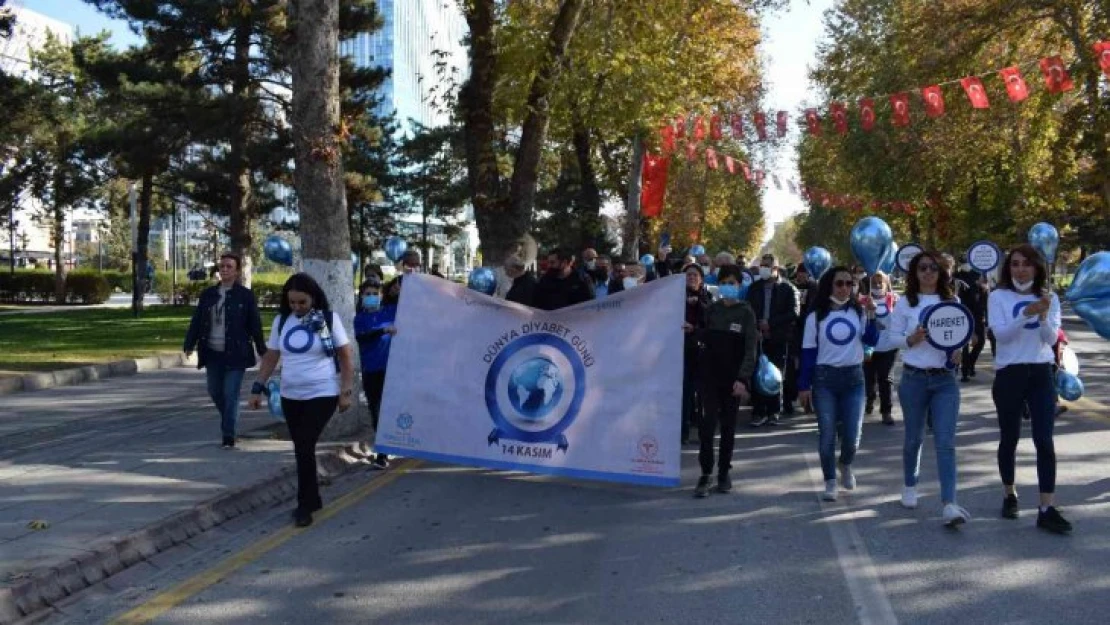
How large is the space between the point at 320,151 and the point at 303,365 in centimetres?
388

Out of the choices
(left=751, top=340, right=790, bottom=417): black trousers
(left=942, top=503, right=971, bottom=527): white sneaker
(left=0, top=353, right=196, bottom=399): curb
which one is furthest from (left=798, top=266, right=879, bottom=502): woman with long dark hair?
(left=0, top=353, right=196, bottom=399): curb

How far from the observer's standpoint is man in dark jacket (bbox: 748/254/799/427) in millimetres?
12094

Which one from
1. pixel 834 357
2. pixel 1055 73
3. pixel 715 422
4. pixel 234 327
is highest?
pixel 1055 73

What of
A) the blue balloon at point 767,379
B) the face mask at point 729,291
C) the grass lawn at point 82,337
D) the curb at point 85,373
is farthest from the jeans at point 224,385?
the grass lawn at point 82,337

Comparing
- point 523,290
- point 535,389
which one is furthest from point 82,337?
point 535,389

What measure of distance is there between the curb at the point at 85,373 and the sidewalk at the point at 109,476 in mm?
1609

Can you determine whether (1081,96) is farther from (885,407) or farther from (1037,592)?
(1037,592)

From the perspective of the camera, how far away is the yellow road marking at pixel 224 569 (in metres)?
5.32

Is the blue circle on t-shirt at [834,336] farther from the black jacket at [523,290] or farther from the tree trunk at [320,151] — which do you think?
the tree trunk at [320,151]

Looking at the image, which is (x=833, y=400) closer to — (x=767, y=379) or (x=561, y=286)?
(x=767, y=379)

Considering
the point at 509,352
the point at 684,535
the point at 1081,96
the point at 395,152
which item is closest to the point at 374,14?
the point at 395,152

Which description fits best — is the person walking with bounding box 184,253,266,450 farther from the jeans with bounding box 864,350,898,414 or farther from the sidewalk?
the jeans with bounding box 864,350,898,414

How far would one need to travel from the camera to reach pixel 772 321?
40.0 ft

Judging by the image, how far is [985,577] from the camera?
5.75 metres
